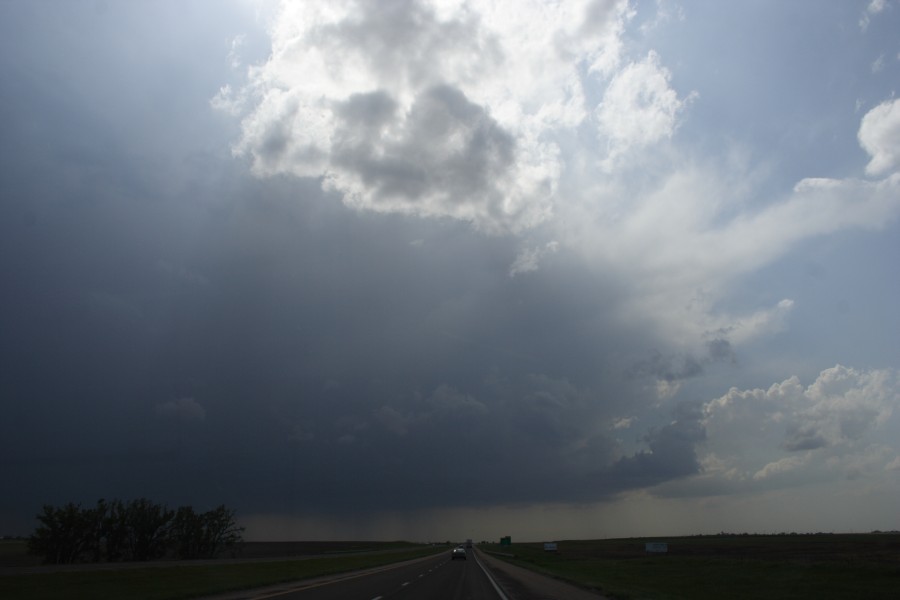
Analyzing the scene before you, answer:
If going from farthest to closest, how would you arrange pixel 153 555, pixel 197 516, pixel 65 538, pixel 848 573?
pixel 197 516 < pixel 153 555 < pixel 65 538 < pixel 848 573

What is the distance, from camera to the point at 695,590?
41.6 m

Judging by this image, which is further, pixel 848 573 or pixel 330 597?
pixel 848 573

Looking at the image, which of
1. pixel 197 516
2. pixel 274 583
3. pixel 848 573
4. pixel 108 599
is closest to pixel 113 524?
pixel 197 516

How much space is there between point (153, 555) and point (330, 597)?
3990 inches

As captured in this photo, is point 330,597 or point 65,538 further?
point 65,538

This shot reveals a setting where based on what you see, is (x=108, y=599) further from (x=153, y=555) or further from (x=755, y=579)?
(x=153, y=555)

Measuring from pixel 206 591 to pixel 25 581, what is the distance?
15.4 metres

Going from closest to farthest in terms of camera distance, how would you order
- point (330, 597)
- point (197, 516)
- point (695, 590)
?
point (330, 597), point (695, 590), point (197, 516)

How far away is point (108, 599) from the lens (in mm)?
27094

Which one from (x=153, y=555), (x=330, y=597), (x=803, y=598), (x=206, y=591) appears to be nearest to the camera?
(x=330, y=597)

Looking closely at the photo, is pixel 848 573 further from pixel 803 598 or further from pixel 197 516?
pixel 197 516

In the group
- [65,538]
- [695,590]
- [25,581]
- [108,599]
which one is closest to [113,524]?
[65,538]

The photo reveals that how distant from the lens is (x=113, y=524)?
102875 millimetres

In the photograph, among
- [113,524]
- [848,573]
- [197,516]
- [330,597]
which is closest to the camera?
[330,597]
